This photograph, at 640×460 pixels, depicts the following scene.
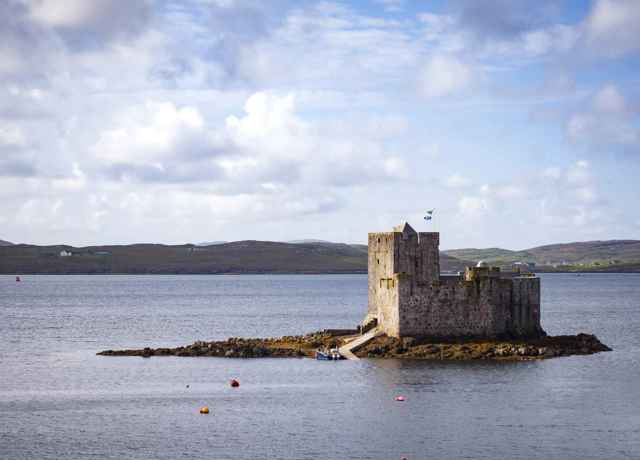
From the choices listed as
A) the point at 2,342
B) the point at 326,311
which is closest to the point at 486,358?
the point at 2,342

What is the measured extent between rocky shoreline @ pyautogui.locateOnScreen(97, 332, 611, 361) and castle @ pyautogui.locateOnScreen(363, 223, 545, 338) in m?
0.77

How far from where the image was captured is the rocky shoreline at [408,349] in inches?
2276

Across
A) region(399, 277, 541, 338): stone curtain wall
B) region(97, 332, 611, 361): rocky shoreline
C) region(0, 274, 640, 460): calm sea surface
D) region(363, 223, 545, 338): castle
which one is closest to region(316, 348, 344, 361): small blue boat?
region(0, 274, 640, 460): calm sea surface

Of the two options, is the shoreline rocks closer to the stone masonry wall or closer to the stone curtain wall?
the stone curtain wall

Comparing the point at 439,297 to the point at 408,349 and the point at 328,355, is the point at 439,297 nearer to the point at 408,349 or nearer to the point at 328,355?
the point at 408,349

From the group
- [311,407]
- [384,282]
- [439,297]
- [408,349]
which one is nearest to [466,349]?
[408,349]

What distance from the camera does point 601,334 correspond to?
81.2 m

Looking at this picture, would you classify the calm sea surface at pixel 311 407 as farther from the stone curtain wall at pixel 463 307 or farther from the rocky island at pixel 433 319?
the stone curtain wall at pixel 463 307

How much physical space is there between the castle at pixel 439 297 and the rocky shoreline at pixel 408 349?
2.51 ft

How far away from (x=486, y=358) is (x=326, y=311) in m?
59.3

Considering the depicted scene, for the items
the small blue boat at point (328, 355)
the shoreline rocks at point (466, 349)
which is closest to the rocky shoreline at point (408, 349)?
the shoreline rocks at point (466, 349)

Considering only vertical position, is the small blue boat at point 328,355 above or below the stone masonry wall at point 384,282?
below

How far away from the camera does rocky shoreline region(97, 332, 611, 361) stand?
5781 cm

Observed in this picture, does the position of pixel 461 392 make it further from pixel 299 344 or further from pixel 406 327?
pixel 299 344
